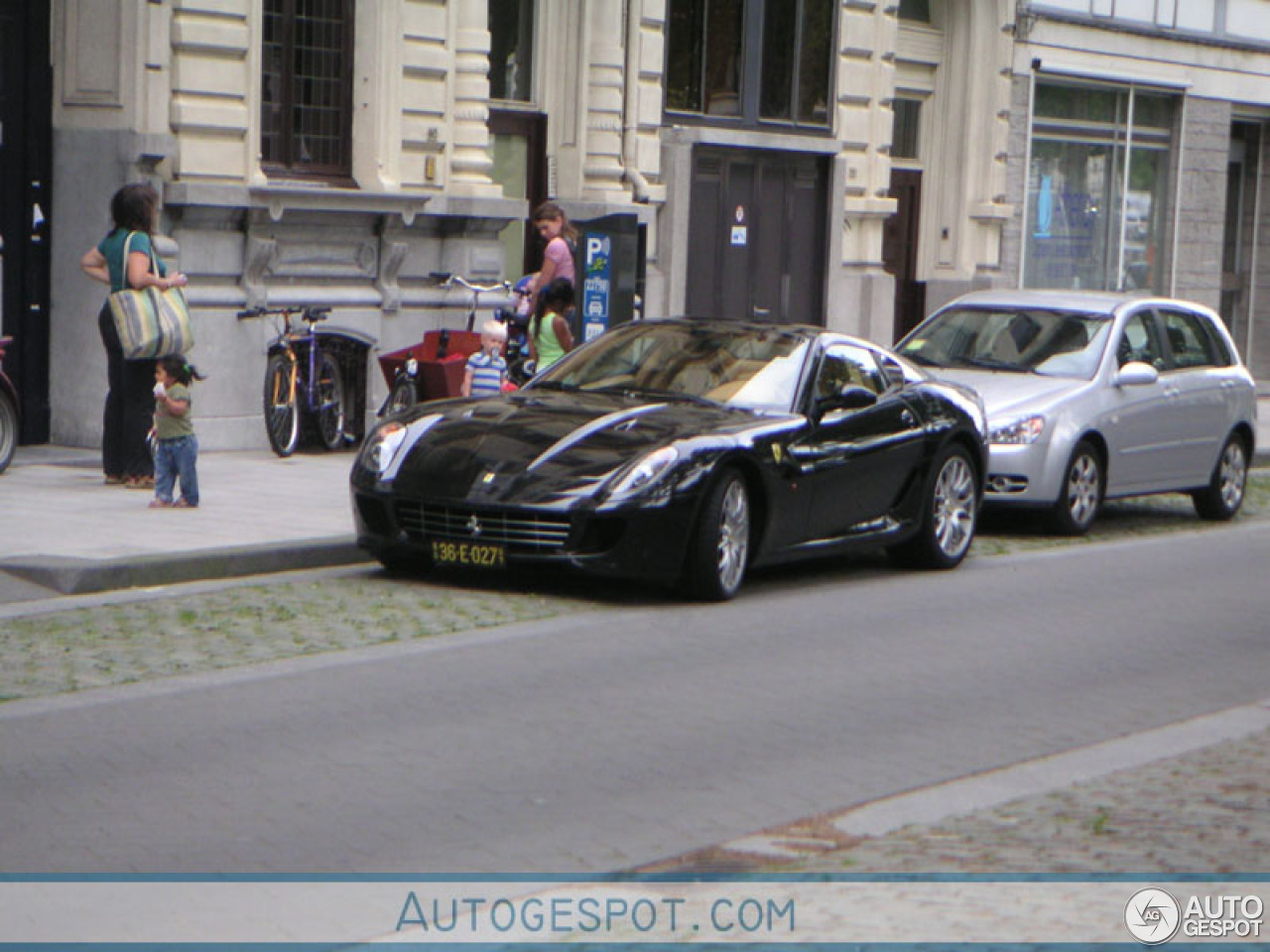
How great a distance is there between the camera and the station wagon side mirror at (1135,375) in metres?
15.6

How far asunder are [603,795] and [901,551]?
6597 mm

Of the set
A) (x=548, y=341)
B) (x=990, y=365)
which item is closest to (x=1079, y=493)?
(x=990, y=365)

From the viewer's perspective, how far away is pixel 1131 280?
30297mm

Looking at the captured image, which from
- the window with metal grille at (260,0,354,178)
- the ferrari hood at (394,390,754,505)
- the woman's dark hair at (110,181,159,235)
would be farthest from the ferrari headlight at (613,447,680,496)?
the window with metal grille at (260,0,354,178)

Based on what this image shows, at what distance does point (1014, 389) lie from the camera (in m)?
15.4

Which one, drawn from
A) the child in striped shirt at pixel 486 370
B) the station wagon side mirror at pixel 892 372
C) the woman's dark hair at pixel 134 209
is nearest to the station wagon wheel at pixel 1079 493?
the station wagon side mirror at pixel 892 372

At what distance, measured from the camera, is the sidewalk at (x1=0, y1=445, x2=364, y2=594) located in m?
11.1

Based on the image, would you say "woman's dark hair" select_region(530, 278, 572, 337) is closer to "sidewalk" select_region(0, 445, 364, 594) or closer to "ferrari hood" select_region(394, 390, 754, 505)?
"sidewalk" select_region(0, 445, 364, 594)

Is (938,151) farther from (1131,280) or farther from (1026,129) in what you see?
(1131,280)

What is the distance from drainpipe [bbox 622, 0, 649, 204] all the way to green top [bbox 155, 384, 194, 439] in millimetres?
8990

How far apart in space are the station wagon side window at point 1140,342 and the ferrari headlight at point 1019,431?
1.27m

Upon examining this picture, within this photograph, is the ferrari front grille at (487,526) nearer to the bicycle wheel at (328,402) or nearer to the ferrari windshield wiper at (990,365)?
the ferrari windshield wiper at (990,365)

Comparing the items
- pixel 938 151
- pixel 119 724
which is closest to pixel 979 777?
pixel 119 724

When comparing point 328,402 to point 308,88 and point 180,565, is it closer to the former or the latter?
point 308,88
